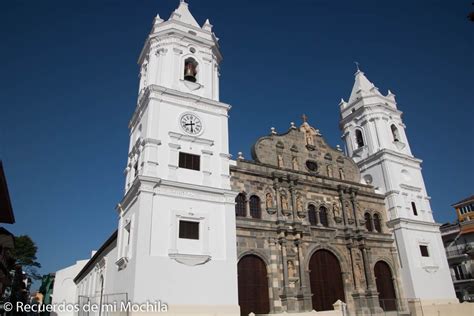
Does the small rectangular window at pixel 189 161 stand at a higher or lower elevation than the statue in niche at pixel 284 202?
higher

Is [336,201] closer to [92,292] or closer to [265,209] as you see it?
[265,209]

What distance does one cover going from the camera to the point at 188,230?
16.4m

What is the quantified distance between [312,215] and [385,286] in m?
7.01

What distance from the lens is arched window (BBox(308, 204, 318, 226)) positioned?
22.2m

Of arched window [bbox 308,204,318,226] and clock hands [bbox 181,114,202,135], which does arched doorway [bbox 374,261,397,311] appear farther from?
clock hands [bbox 181,114,202,135]

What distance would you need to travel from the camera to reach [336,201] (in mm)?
23844

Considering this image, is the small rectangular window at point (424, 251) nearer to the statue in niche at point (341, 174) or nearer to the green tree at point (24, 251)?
the statue in niche at point (341, 174)

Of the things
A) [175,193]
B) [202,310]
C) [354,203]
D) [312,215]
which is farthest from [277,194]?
[202,310]

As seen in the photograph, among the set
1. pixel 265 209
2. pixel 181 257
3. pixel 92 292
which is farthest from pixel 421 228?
pixel 92 292

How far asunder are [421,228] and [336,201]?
7.58 m

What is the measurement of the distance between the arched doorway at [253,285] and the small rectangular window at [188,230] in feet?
10.9

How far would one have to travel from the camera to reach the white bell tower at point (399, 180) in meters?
24.1

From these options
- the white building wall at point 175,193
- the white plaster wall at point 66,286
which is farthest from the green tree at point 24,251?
the white building wall at point 175,193

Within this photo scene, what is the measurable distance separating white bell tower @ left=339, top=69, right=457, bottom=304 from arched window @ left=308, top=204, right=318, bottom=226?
274 inches
